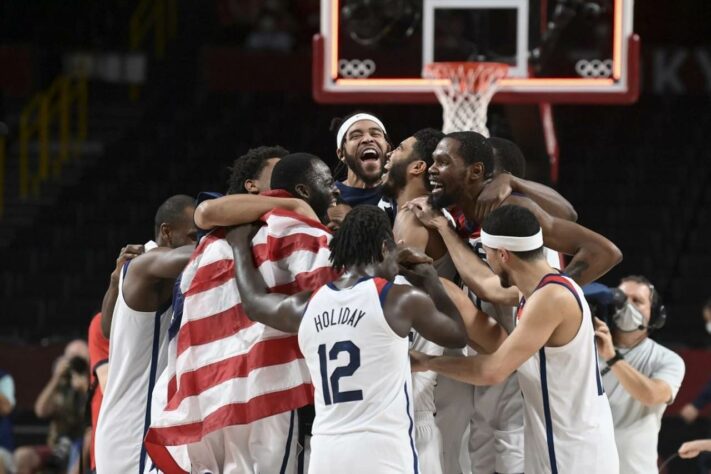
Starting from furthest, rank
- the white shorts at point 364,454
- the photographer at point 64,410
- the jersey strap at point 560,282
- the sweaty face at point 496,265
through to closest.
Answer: the photographer at point 64,410, the sweaty face at point 496,265, the jersey strap at point 560,282, the white shorts at point 364,454

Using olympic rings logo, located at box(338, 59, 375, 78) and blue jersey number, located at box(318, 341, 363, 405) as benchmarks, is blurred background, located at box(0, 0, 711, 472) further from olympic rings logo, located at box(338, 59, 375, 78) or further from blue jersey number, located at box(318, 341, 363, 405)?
blue jersey number, located at box(318, 341, 363, 405)

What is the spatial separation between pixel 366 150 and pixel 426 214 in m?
0.64

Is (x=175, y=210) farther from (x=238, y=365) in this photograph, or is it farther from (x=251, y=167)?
(x=238, y=365)

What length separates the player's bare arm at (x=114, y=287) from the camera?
6.32 m

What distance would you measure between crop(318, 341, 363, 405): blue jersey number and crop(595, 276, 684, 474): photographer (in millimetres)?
2187

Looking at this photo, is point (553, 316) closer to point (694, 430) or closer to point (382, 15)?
point (382, 15)

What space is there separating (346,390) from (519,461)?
1.32m

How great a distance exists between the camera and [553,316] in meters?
5.16

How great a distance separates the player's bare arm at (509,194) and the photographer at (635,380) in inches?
41.4

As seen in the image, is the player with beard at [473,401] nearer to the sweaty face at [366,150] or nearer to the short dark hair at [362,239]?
the sweaty face at [366,150]

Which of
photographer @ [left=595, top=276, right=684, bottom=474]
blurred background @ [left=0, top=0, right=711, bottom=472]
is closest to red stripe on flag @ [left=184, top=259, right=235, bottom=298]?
photographer @ [left=595, top=276, right=684, bottom=474]

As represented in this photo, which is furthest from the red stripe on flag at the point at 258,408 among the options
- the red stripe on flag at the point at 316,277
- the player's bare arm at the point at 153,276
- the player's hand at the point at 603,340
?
the player's hand at the point at 603,340

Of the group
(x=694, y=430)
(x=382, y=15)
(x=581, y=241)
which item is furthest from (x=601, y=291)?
(x=694, y=430)

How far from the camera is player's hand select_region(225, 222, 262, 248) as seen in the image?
560 centimetres
